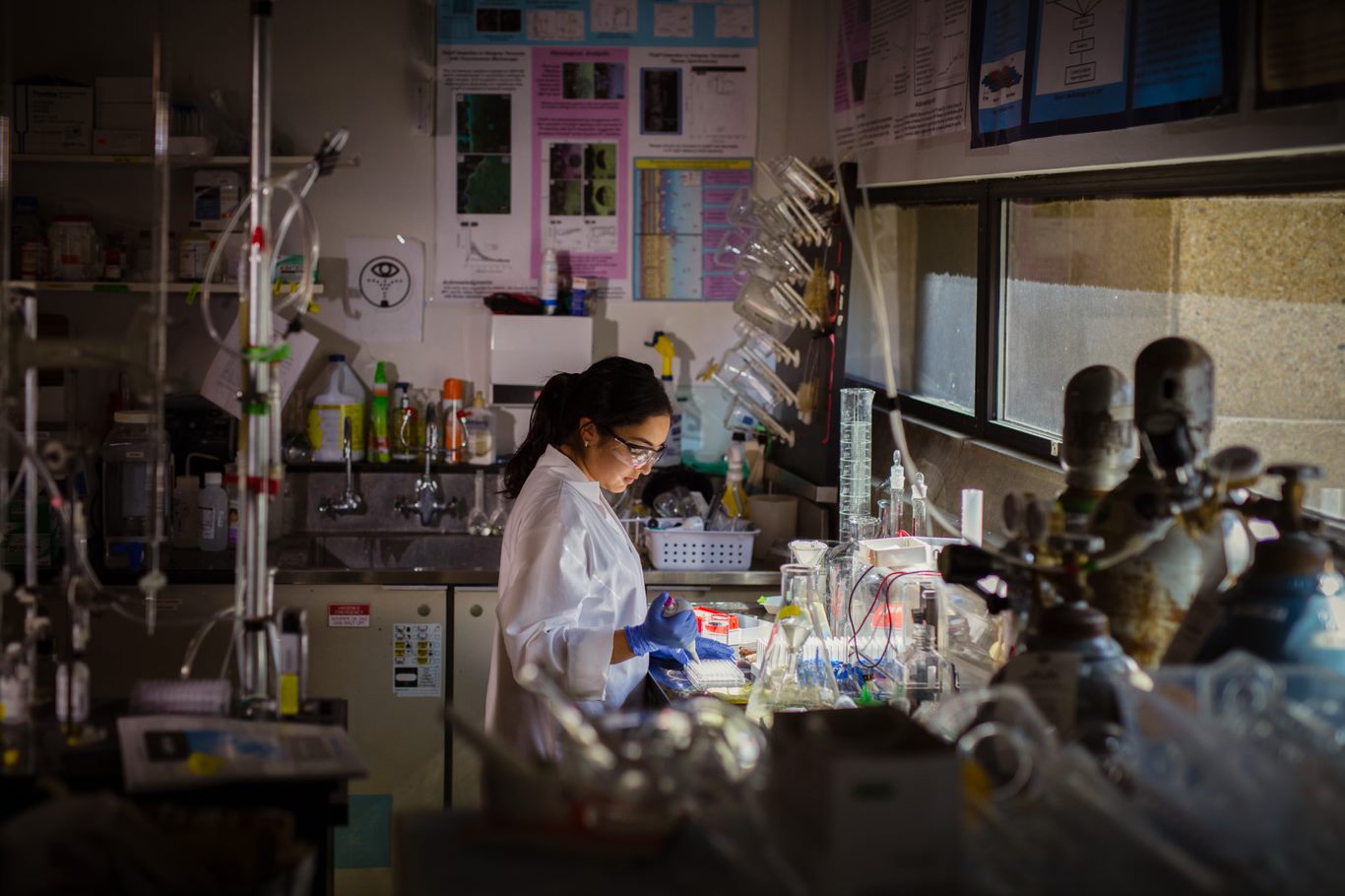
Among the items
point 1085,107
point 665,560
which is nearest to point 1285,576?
point 1085,107

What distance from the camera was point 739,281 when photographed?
4980mm

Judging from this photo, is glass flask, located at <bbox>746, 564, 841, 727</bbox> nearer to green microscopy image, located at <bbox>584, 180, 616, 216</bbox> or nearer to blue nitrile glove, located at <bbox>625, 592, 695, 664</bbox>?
blue nitrile glove, located at <bbox>625, 592, 695, 664</bbox>

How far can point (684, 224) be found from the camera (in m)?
5.00

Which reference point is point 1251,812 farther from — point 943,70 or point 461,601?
point 461,601

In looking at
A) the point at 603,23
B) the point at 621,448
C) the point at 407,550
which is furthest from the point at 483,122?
the point at 621,448

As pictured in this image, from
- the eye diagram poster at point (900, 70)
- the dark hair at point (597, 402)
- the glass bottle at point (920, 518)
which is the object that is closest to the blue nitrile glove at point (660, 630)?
the dark hair at point (597, 402)

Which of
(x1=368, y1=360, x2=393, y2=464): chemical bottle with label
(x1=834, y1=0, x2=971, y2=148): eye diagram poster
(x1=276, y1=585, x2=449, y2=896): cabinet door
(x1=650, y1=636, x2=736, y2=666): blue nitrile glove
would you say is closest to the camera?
(x1=650, y1=636, x2=736, y2=666): blue nitrile glove

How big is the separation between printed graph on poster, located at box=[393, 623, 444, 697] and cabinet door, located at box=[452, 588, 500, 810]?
53mm

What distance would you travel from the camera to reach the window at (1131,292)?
2.26m

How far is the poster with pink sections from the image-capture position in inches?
193

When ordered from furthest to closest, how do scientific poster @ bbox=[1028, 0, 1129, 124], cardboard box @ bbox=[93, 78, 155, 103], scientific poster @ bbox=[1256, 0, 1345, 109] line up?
cardboard box @ bbox=[93, 78, 155, 103], scientific poster @ bbox=[1028, 0, 1129, 124], scientific poster @ bbox=[1256, 0, 1345, 109]

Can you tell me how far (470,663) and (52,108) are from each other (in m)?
2.28

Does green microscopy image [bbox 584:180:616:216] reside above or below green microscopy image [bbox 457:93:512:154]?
below

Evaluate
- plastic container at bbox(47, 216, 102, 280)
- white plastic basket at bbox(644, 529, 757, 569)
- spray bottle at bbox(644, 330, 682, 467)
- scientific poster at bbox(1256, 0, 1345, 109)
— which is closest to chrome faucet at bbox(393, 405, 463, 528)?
spray bottle at bbox(644, 330, 682, 467)
